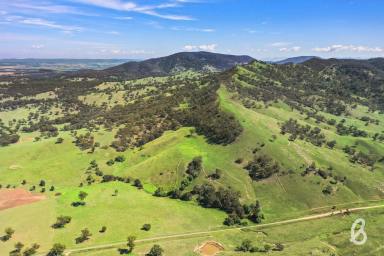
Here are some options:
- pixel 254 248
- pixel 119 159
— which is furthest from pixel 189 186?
pixel 254 248

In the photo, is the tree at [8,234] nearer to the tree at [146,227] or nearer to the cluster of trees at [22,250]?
the cluster of trees at [22,250]

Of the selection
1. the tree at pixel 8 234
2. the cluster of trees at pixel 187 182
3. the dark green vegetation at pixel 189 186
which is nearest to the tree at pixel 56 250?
the dark green vegetation at pixel 189 186

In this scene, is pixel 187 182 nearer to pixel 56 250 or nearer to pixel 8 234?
pixel 56 250

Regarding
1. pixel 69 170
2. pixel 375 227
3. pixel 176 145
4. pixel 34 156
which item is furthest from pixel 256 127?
pixel 34 156

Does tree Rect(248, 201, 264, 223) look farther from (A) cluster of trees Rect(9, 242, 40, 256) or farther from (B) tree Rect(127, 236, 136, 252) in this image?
(A) cluster of trees Rect(9, 242, 40, 256)

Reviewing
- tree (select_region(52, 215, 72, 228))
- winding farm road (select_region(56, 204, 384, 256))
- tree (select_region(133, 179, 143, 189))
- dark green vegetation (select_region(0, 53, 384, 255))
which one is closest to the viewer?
winding farm road (select_region(56, 204, 384, 256))

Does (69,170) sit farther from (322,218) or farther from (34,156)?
(322,218)

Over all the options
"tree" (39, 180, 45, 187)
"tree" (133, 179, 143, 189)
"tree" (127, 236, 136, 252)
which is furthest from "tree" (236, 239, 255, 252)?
"tree" (39, 180, 45, 187)
